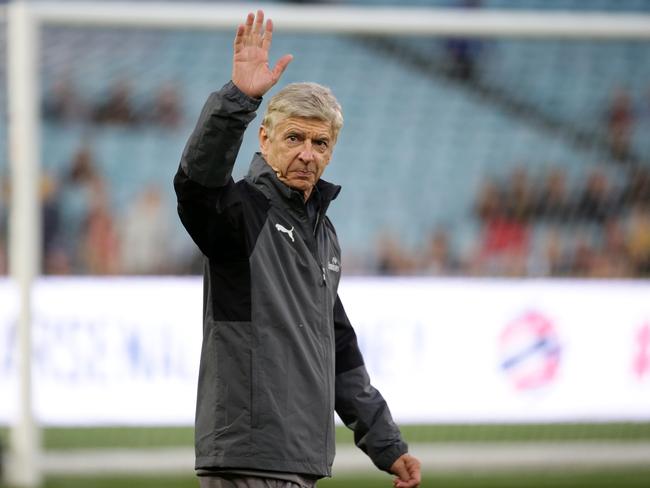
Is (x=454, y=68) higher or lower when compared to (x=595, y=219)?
higher

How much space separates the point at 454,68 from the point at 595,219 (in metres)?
1.50

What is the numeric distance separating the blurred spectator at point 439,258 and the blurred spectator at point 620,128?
1367 mm

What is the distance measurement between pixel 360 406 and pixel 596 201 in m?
5.84

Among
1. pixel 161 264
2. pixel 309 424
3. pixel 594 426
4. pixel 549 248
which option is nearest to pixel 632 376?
pixel 594 426

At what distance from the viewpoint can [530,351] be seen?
826cm

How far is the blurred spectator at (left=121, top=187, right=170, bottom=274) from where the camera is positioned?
8.35m

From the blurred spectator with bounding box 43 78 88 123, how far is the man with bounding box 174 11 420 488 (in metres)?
5.94

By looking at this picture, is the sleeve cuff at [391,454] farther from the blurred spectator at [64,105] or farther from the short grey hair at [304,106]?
the blurred spectator at [64,105]

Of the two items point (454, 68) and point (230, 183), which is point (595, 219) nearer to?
point (454, 68)

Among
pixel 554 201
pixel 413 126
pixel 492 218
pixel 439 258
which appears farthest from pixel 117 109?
pixel 554 201

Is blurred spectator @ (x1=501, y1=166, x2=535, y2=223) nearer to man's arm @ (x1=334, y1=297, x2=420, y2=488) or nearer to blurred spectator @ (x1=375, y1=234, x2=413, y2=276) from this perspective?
blurred spectator @ (x1=375, y1=234, x2=413, y2=276)

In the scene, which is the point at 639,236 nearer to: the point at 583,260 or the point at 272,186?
the point at 583,260

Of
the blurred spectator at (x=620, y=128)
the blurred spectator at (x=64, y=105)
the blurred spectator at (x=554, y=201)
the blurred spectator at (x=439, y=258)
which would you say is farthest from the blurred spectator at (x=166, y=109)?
the blurred spectator at (x=620, y=128)

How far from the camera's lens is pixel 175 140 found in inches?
363
